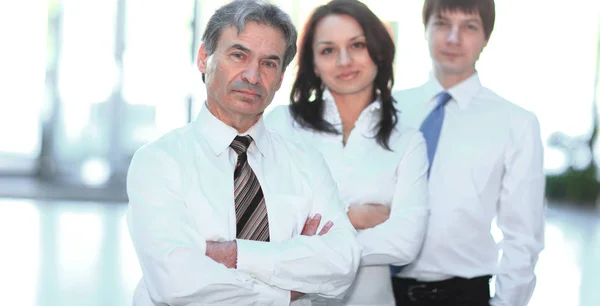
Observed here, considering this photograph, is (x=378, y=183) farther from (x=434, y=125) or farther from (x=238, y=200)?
(x=238, y=200)

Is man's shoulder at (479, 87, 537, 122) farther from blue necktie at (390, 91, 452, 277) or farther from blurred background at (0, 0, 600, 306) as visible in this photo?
blurred background at (0, 0, 600, 306)

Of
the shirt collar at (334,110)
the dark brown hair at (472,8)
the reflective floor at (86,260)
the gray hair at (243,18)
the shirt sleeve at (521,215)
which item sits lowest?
the reflective floor at (86,260)

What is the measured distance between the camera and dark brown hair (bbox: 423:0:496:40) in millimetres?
3078

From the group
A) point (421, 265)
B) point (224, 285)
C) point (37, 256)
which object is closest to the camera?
point (224, 285)

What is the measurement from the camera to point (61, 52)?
11.7m

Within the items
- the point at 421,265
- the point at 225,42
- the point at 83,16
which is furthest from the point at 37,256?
the point at 83,16

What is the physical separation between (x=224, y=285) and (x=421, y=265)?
3.85 ft

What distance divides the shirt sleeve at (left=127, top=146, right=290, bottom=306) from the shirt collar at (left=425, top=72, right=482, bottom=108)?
4.64 ft

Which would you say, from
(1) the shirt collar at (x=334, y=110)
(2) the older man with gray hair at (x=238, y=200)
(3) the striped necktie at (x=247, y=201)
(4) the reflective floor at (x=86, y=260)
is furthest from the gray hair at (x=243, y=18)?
(4) the reflective floor at (x=86, y=260)

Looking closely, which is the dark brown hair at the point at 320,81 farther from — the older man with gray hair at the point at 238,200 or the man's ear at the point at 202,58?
the man's ear at the point at 202,58

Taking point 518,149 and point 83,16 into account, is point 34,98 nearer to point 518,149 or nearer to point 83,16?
point 83,16

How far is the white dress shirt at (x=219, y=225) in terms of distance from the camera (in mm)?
1926

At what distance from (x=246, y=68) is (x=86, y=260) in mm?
4970

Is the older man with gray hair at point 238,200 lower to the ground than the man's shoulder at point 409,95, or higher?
lower
